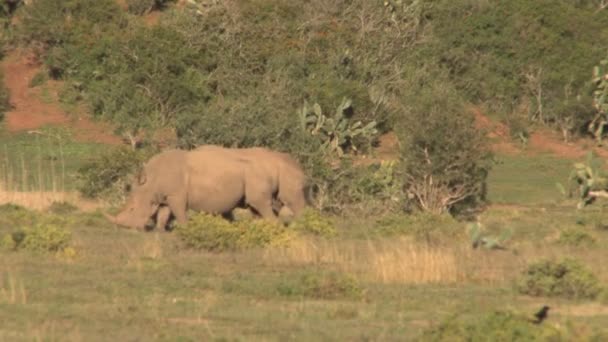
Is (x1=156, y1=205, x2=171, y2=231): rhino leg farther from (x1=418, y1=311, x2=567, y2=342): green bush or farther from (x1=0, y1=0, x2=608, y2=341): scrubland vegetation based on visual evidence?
(x1=418, y1=311, x2=567, y2=342): green bush

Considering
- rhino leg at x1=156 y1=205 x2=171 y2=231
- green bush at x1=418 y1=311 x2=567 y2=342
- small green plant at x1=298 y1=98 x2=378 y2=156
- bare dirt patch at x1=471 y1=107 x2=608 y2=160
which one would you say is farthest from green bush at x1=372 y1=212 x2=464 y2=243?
bare dirt patch at x1=471 y1=107 x2=608 y2=160

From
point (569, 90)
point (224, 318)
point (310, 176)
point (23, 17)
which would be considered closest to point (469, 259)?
point (224, 318)

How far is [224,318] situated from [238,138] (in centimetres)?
1685

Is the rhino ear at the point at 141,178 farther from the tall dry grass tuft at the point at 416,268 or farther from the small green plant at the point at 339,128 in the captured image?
the small green plant at the point at 339,128

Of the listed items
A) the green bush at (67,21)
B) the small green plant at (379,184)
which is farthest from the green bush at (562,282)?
the green bush at (67,21)

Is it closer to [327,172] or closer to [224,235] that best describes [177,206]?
[224,235]

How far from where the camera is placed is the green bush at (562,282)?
53.9 ft

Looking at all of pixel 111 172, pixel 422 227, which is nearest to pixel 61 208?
pixel 111 172

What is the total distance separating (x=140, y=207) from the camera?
2484 cm

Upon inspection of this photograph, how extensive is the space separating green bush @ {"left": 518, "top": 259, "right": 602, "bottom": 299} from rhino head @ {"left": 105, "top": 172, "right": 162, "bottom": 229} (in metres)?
9.27

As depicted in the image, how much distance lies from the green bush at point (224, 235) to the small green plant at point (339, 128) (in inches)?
626

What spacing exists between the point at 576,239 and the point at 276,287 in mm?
7209

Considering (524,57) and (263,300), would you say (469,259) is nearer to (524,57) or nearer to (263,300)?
(263,300)

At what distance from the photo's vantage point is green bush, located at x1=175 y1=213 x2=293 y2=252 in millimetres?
20625
